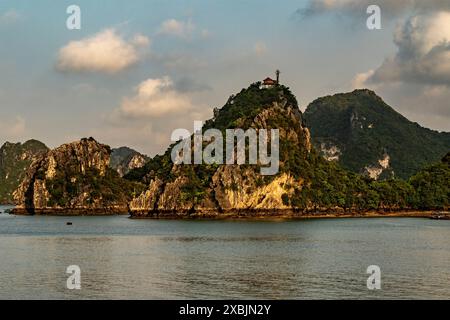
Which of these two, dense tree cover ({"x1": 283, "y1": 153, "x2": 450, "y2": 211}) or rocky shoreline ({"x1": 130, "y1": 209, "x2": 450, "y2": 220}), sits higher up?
dense tree cover ({"x1": 283, "y1": 153, "x2": 450, "y2": 211})

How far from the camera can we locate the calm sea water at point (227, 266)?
4325 cm

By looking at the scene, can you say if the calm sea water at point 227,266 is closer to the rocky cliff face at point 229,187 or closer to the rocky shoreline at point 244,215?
the rocky shoreline at point 244,215

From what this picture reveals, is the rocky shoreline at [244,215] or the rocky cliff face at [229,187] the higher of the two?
the rocky cliff face at [229,187]

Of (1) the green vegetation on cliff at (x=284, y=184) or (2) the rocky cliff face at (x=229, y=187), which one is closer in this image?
(2) the rocky cliff face at (x=229, y=187)

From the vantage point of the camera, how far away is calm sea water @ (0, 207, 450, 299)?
142ft

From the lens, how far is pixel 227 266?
57.3m

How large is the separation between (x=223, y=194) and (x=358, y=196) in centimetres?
4492

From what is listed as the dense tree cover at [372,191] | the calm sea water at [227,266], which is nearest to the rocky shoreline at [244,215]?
the dense tree cover at [372,191]

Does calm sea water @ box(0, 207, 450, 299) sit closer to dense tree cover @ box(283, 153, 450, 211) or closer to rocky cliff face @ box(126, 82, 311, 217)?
rocky cliff face @ box(126, 82, 311, 217)

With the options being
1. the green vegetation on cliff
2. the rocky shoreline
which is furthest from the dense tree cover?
the rocky shoreline

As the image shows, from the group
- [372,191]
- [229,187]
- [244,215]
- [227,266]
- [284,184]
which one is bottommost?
[227,266]

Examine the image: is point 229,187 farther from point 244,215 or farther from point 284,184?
point 284,184

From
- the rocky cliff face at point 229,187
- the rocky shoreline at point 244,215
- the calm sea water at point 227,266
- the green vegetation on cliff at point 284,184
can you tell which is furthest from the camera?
the green vegetation on cliff at point 284,184

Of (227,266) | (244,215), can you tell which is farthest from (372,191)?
(227,266)
